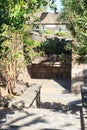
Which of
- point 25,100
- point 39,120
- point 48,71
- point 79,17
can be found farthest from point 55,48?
point 79,17

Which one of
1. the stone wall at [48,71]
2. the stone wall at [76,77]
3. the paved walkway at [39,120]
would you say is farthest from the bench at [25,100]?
the stone wall at [48,71]

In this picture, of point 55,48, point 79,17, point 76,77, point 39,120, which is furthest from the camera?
point 55,48

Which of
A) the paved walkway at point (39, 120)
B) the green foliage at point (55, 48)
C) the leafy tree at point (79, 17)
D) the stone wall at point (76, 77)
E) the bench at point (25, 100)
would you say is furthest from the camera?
the green foliage at point (55, 48)

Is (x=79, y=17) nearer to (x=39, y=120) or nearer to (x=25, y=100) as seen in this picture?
(x=39, y=120)

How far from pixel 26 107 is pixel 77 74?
500 cm

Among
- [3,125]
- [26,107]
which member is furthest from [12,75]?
[3,125]

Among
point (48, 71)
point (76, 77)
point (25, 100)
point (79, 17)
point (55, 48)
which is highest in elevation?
point (79, 17)

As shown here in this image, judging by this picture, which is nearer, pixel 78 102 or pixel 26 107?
pixel 26 107

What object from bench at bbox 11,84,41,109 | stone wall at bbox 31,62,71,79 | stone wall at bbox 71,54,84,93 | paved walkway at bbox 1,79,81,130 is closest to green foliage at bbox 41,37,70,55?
stone wall at bbox 31,62,71,79

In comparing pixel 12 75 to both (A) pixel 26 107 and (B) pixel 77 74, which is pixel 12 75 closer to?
(A) pixel 26 107

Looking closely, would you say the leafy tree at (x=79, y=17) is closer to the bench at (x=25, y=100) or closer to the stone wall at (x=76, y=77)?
the bench at (x=25, y=100)

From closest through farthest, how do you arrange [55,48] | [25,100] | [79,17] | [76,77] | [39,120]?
[79,17]
[39,120]
[25,100]
[76,77]
[55,48]

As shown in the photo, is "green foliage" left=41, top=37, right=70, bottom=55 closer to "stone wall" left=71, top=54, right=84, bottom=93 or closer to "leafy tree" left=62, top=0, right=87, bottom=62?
"stone wall" left=71, top=54, right=84, bottom=93

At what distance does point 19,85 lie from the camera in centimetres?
990
